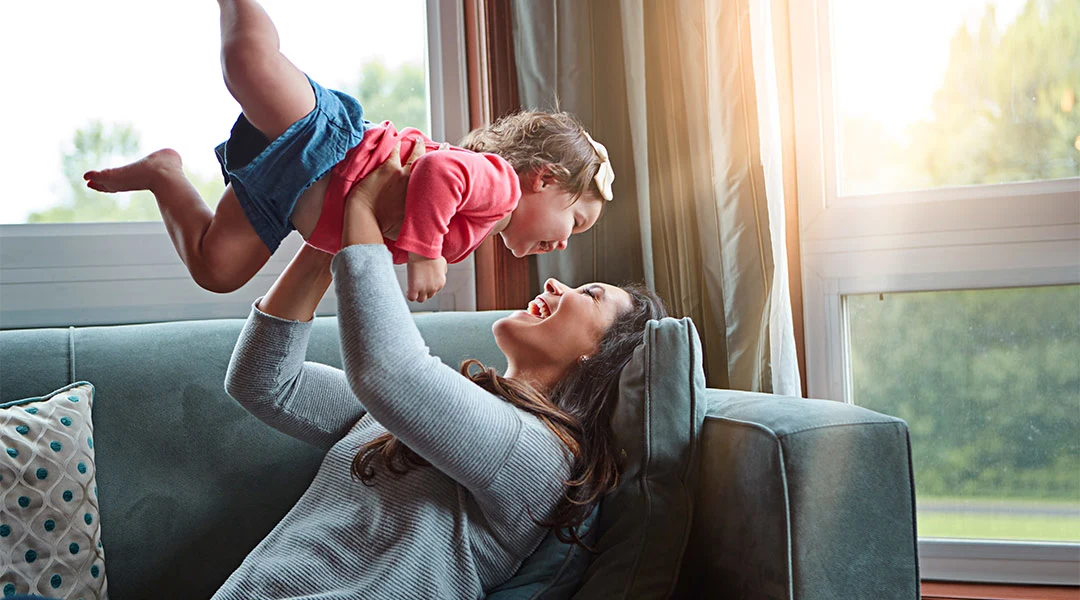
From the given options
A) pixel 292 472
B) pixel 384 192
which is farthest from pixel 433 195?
pixel 292 472

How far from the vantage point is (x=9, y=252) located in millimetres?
2037

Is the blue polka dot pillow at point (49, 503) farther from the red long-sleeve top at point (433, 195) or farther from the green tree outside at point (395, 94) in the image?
the green tree outside at point (395, 94)

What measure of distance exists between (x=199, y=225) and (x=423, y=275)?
408 millimetres

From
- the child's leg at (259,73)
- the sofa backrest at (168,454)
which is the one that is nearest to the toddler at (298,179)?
the child's leg at (259,73)

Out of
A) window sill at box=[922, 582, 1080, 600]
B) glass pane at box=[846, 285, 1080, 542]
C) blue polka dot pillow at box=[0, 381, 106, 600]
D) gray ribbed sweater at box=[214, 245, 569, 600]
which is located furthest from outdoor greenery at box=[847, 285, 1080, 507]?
blue polka dot pillow at box=[0, 381, 106, 600]

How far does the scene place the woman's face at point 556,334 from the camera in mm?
1503

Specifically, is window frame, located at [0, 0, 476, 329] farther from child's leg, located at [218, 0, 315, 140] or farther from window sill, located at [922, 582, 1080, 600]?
window sill, located at [922, 582, 1080, 600]

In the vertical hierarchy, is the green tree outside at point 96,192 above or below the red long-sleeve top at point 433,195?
above

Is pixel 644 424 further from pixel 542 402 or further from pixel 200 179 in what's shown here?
pixel 200 179

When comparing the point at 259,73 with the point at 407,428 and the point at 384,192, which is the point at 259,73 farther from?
the point at 407,428

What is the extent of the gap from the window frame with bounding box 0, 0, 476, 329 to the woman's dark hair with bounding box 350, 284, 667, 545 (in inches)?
39.3

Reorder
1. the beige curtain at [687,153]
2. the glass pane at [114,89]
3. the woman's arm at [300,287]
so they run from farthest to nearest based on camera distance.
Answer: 1. the glass pane at [114,89]
2. the beige curtain at [687,153]
3. the woman's arm at [300,287]

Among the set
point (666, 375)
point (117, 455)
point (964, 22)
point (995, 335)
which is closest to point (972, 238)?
point (995, 335)

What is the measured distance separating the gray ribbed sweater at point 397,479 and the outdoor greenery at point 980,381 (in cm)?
125
